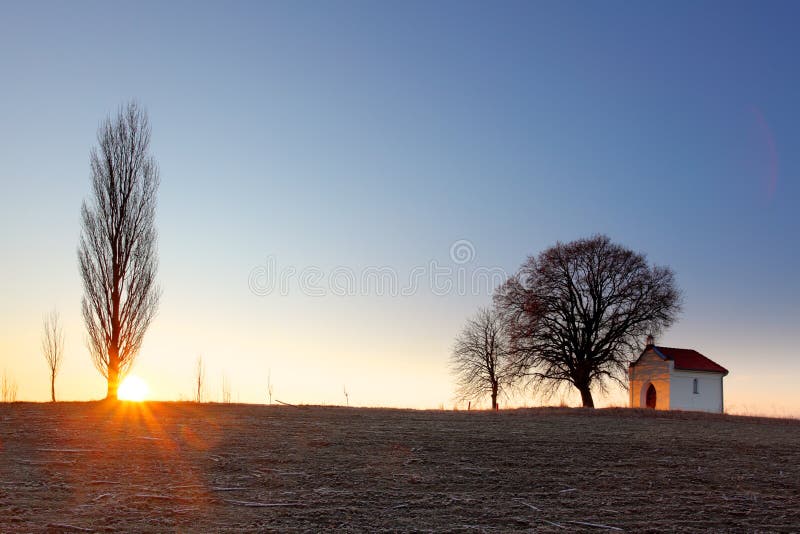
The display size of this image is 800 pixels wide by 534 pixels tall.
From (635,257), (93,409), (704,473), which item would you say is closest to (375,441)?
(704,473)

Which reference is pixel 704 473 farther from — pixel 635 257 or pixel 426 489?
pixel 635 257

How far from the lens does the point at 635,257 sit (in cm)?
4172

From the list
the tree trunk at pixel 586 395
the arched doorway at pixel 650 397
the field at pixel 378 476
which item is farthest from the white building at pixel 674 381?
the field at pixel 378 476

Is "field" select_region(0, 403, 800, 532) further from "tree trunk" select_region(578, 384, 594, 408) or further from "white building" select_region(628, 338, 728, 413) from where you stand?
"white building" select_region(628, 338, 728, 413)

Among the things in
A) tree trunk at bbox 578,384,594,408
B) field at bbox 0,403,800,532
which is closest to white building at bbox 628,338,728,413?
tree trunk at bbox 578,384,594,408

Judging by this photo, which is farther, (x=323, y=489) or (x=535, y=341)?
(x=535, y=341)

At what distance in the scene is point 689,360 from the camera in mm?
44688

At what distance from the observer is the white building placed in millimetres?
42875

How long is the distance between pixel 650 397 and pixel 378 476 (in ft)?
122

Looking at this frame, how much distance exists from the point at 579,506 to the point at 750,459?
680 cm

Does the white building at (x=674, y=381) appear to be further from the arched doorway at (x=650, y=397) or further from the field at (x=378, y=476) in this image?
the field at (x=378, y=476)

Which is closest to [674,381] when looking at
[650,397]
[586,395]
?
[650,397]

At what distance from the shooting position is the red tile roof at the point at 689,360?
43.6 meters

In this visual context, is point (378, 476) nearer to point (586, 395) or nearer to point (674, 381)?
point (586, 395)
